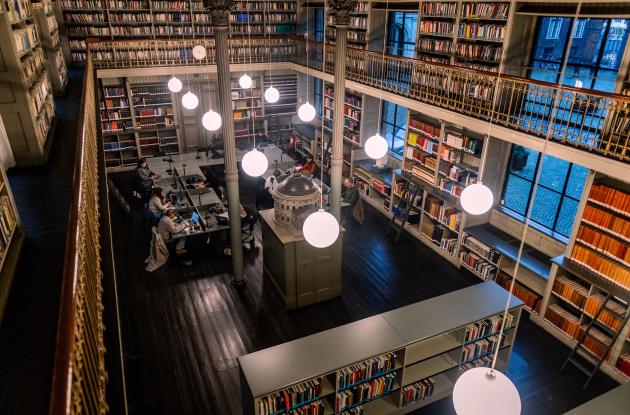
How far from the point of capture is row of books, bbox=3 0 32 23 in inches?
210

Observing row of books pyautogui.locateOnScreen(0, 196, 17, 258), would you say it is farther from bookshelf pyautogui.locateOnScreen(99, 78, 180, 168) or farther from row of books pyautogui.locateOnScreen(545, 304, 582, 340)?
bookshelf pyautogui.locateOnScreen(99, 78, 180, 168)

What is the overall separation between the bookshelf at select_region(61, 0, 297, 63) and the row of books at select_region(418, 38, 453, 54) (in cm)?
580

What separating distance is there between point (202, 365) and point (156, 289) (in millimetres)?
1954

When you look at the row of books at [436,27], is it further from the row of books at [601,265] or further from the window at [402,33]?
the row of books at [601,265]

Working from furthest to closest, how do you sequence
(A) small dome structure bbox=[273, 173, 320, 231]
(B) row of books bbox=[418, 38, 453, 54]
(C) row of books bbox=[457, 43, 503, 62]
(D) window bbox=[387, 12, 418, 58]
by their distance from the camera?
(D) window bbox=[387, 12, 418, 58], (B) row of books bbox=[418, 38, 453, 54], (C) row of books bbox=[457, 43, 503, 62], (A) small dome structure bbox=[273, 173, 320, 231]

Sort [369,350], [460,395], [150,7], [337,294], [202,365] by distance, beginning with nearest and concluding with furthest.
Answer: [460,395] → [369,350] → [202,365] → [337,294] → [150,7]

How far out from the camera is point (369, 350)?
4398 millimetres

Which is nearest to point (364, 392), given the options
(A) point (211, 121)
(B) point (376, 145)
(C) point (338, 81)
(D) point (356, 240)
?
(B) point (376, 145)

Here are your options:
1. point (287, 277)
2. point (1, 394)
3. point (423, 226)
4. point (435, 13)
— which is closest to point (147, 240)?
point (287, 277)

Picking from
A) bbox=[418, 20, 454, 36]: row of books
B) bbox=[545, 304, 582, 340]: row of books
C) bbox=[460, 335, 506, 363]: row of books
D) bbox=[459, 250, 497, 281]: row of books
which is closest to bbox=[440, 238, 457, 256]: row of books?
bbox=[459, 250, 497, 281]: row of books

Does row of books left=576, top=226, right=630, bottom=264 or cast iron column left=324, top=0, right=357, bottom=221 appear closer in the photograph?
row of books left=576, top=226, right=630, bottom=264

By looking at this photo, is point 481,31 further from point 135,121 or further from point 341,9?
point 135,121

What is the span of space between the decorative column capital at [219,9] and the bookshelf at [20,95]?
2.34 metres

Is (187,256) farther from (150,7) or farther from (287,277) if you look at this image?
(150,7)
